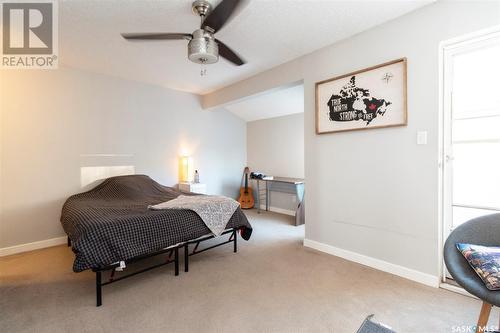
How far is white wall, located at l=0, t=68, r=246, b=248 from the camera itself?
306cm

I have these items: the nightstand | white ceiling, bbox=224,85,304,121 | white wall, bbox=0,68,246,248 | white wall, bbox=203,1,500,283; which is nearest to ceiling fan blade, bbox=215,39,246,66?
white wall, bbox=203,1,500,283

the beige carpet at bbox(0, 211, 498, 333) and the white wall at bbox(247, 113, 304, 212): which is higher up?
the white wall at bbox(247, 113, 304, 212)

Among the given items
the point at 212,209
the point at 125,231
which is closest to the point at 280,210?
the point at 212,209

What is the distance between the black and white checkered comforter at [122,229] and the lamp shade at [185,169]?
148cm

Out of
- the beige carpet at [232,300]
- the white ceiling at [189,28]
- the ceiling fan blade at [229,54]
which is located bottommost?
the beige carpet at [232,300]

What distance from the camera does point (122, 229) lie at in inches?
81.7

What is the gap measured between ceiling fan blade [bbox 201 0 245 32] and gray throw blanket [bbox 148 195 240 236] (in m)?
1.66

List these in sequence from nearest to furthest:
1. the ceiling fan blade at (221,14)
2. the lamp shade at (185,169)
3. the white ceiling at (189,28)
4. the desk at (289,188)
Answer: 1. the ceiling fan blade at (221,14)
2. the white ceiling at (189,28)
3. the desk at (289,188)
4. the lamp shade at (185,169)

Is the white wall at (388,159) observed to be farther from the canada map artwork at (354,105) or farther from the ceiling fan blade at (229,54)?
the ceiling fan blade at (229,54)

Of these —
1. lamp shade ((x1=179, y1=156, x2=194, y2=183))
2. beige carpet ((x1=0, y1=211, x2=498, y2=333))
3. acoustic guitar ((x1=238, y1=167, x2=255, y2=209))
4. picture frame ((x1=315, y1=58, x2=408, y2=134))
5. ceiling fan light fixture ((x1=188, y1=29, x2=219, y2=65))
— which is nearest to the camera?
beige carpet ((x1=0, y1=211, x2=498, y2=333))

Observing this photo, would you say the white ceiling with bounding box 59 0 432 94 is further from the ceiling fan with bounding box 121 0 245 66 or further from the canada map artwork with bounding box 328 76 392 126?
the canada map artwork with bounding box 328 76 392 126

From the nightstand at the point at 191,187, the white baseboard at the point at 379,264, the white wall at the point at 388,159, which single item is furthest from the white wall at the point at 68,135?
the white baseboard at the point at 379,264

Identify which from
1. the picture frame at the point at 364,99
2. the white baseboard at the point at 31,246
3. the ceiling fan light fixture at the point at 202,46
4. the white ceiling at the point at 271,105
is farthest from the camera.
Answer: the white ceiling at the point at 271,105

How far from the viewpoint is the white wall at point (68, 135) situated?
3.06 metres
